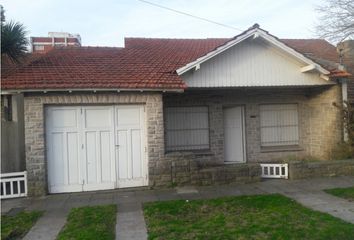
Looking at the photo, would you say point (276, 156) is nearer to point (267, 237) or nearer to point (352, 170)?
point (352, 170)

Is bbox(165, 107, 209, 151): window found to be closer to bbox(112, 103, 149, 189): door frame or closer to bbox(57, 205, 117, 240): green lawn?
bbox(112, 103, 149, 189): door frame

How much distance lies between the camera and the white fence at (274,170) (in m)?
12.3

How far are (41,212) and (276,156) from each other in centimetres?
918

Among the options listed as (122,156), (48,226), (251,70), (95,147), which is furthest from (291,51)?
(48,226)

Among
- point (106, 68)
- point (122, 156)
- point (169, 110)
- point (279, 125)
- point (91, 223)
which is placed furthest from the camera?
point (279, 125)

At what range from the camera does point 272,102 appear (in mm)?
15000

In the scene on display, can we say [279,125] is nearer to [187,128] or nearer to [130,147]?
[187,128]

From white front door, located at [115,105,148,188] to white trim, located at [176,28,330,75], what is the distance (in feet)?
6.42

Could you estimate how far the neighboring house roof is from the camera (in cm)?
1074

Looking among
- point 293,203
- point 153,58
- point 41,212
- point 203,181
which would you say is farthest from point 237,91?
point 41,212

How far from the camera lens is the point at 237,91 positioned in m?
14.6

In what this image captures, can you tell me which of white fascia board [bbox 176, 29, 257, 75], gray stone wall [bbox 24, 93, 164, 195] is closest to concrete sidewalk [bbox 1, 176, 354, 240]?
gray stone wall [bbox 24, 93, 164, 195]

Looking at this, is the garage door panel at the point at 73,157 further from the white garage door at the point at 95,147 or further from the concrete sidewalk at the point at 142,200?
the concrete sidewalk at the point at 142,200

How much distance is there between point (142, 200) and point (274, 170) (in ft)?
15.7
